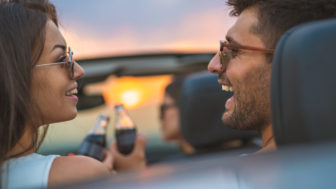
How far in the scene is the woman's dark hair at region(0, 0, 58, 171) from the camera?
1.71 metres

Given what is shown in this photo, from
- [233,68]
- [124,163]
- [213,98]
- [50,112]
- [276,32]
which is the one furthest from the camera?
[213,98]

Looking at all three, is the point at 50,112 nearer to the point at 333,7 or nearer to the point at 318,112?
the point at 318,112

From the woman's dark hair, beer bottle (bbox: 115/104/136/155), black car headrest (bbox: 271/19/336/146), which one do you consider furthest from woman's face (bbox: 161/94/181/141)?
black car headrest (bbox: 271/19/336/146)

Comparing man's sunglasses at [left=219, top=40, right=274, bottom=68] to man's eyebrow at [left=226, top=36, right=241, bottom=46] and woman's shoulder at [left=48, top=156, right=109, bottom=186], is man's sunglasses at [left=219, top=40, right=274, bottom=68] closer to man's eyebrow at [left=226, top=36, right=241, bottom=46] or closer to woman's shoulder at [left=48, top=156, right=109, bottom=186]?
man's eyebrow at [left=226, top=36, right=241, bottom=46]

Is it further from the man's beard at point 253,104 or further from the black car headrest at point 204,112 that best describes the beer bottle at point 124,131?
the man's beard at point 253,104

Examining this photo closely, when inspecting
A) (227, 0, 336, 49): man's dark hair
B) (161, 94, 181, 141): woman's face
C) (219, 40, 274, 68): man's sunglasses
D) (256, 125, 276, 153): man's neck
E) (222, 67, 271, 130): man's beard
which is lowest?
(161, 94, 181, 141): woman's face

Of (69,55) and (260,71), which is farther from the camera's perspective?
(260,71)

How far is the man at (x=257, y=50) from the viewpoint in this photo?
2.18m

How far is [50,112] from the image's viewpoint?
6.31 ft

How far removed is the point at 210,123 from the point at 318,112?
6.87ft

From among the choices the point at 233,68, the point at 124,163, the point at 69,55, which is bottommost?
the point at 124,163

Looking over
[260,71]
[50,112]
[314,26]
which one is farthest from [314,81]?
[50,112]

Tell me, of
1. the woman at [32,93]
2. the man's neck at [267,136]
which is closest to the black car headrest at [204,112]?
the man's neck at [267,136]

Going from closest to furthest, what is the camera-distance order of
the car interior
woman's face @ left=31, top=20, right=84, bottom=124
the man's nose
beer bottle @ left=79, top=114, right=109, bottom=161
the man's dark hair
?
the car interior → woman's face @ left=31, top=20, right=84, bottom=124 → the man's dark hair → the man's nose → beer bottle @ left=79, top=114, right=109, bottom=161
